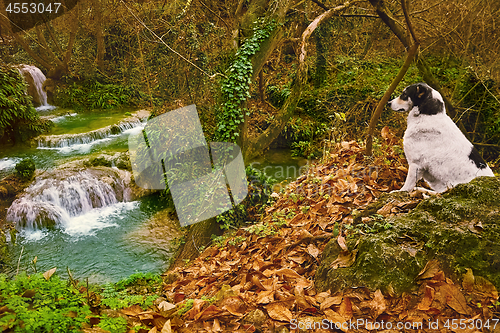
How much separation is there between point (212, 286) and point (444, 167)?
2747 mm

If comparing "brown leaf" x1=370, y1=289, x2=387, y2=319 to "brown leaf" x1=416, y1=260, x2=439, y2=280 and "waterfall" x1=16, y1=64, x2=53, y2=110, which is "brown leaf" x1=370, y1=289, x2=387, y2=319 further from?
"waterfall" x1=16, y1=64, x2=53, y2=110

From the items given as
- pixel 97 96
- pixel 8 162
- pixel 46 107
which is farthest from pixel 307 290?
pixel 46 107

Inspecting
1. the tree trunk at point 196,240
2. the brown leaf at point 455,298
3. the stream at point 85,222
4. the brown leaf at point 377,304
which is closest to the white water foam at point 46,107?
the stream at point 85,222

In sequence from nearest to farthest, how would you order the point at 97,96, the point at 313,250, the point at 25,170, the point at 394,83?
the point at 313,250, the point at 394,83, the point at 25,170, the point at 97,96

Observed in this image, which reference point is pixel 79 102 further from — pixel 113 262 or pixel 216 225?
pixel 216 225

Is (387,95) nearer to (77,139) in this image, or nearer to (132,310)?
(132,310)

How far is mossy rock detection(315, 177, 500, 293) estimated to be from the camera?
6.39 ft

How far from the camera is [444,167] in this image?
2830mm

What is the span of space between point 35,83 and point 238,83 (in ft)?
43.9

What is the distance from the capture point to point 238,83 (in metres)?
5.47

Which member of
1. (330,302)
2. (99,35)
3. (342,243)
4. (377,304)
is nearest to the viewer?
(377,304)

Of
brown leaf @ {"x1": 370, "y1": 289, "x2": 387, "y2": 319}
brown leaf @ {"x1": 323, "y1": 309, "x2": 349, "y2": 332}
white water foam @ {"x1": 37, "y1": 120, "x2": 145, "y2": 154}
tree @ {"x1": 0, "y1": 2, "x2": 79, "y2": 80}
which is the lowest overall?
brown leaf @ {"x1": 323, "y1": 309, "x2": 349, "y2": 332}

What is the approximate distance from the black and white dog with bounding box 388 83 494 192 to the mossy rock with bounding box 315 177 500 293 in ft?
1.17

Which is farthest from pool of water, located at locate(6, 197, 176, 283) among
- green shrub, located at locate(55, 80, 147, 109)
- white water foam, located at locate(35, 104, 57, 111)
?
white water foam, located at locate(35, 104, 57, 111)
